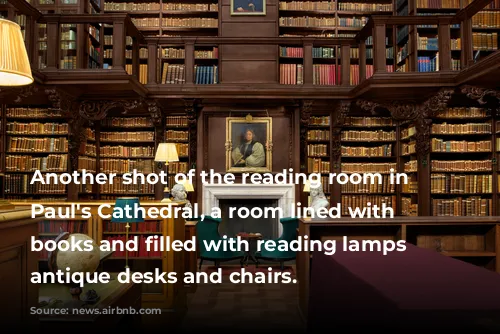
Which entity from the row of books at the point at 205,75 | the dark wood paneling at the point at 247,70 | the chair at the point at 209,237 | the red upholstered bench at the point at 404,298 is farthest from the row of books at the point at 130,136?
the red upholstered bench at the point at 404,298

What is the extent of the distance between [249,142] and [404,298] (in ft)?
24.7

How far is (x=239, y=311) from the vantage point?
5.30m

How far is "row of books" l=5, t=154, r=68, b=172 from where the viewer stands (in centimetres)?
830

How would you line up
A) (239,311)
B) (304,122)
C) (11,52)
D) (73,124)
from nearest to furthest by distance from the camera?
(11,52), (239,311), (73,124), (304,122)

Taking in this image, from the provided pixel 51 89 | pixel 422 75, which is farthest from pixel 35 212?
pixel 422 75

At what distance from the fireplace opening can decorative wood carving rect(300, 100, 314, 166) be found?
995mm

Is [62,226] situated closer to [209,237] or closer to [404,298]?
[209,237]

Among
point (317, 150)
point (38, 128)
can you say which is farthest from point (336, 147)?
point (38, 128)

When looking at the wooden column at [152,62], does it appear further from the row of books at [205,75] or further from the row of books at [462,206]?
the row of books at [462,206]

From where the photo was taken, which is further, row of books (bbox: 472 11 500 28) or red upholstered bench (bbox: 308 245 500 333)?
row of books (bbox: 472 11 500 28)

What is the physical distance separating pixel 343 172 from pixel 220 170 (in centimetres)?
219

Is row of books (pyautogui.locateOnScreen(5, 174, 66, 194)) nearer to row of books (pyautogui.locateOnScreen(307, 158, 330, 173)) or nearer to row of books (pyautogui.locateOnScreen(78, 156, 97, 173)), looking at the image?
row of books (pyautogui.locateOnScreen(78, 156, 97, 173))

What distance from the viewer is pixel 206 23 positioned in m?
9.12

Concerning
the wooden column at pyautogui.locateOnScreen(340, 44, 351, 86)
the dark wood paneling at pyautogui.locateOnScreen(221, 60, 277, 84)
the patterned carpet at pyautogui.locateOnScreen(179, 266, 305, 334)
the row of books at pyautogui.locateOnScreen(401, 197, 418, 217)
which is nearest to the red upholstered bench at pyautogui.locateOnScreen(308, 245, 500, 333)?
→ the patterned carpet at pyautogui.locateOnScreen(179, 266, 305, 334)
